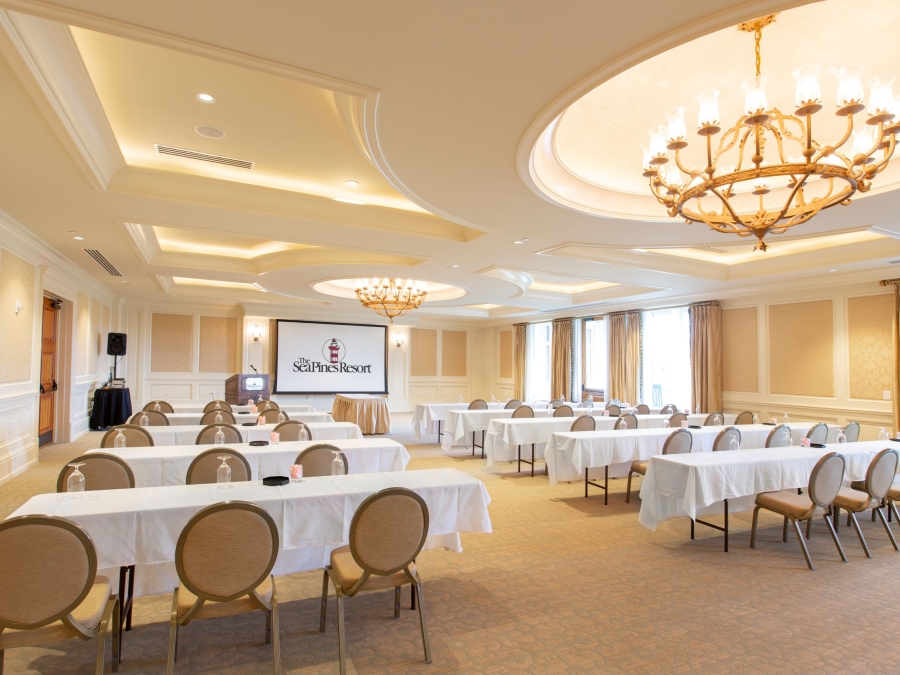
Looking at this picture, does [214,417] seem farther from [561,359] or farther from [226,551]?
[561,359]

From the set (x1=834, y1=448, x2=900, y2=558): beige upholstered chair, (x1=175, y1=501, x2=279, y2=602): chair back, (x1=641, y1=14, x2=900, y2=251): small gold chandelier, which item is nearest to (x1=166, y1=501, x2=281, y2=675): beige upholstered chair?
(x1=175, y1=501, x2=279, y2=602): chair back

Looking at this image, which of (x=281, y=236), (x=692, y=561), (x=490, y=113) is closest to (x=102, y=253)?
(x=281, y=236)

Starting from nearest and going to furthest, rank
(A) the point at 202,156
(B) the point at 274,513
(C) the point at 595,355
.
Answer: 1. (B) the point at 274,513
2. (A) the point at 202,156
3. (C) the point at 595,355

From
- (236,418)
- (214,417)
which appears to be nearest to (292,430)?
(214,417)

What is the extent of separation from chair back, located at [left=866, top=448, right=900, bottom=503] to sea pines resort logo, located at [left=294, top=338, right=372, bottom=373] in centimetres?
1233

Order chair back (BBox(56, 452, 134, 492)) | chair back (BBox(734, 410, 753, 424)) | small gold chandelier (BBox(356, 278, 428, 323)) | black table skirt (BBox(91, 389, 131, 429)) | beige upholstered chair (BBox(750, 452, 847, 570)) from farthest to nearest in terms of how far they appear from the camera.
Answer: black table skirt (BBox(91, 389, 131, 429)) < small gold chandelier (BBox(356, 278, 428, 323)) < chair back (BBox(734, 410, 753, 424)) < beige upholstered chair (BBox(750, 452, 847, 570)) < chair back (BBox(56, 452, 134, 492))

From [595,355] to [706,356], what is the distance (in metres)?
3.44

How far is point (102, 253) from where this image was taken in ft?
24.8

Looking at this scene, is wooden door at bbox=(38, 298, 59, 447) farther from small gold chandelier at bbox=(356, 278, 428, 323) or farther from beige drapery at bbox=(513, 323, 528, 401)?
beige drapery at bbox=(513, 323, 528, 401)

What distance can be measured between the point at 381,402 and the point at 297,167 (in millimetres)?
7348

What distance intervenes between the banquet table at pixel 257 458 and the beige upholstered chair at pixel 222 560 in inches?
79.7

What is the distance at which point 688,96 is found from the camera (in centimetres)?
384

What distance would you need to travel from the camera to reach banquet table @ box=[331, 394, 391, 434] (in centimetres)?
1139

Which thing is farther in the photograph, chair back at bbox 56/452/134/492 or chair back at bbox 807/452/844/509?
chair back at bbox 807/452/844/509
